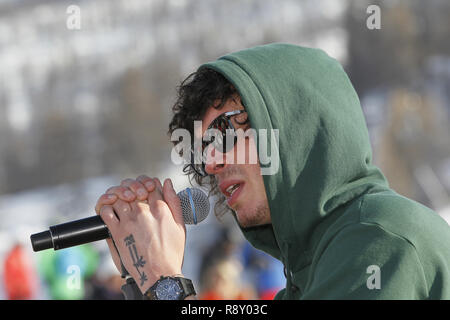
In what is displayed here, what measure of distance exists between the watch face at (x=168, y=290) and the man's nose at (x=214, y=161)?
0.50 metres

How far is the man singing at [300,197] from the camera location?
143cm

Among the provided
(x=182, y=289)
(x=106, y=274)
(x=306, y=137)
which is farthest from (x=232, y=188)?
(x=106, y=274)

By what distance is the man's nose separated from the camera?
2037 millimetres

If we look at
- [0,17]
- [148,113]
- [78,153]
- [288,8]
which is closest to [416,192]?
[288,8]

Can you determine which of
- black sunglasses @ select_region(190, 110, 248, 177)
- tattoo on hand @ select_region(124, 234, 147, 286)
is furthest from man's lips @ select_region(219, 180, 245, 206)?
tattoo on hand @ select_region(124, 234, 147, 286)

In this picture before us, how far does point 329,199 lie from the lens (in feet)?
5.53

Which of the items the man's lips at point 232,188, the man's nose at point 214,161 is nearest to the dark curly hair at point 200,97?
the man's nose at point 214,161

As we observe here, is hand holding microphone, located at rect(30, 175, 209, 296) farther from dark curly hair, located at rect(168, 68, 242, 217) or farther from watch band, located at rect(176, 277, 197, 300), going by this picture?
dark curly hair, located at rect(168, 68, 242, 217)

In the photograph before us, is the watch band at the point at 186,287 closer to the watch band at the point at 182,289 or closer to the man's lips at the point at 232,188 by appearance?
the watch band at the point at 182,289

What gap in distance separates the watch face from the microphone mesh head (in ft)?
0.90

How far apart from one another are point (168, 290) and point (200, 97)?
858 millimetres

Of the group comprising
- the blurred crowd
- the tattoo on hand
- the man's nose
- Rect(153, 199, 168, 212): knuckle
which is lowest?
the blurred crowd
